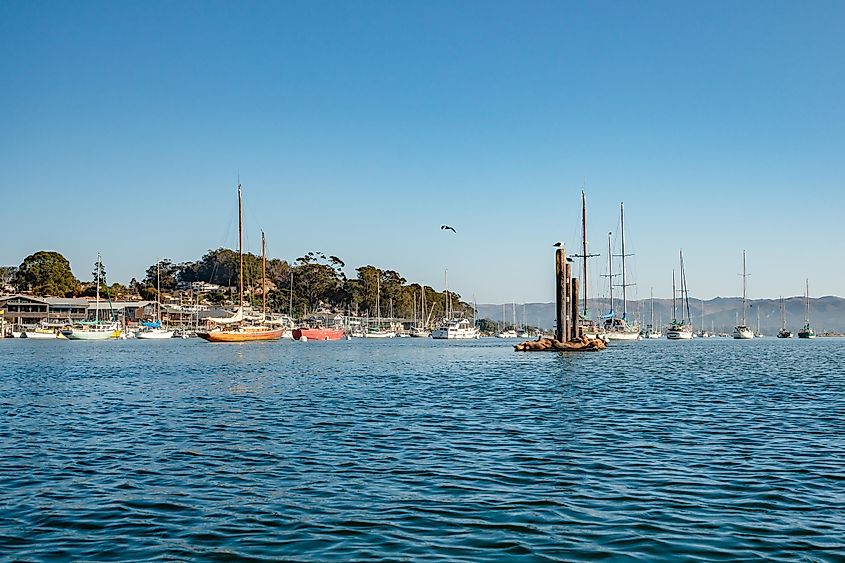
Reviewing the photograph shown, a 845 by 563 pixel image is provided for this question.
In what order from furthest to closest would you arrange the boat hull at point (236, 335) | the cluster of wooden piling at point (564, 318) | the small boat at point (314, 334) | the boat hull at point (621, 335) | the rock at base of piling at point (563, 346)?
1. the small boat at point (314, 334)
2. the boat hull at point (621, 335)
3. the boat hull at point (236, 335)
4. the rock at base of piling at point (563, 346)
5. the cluster of wooden piling at point (564, 318)

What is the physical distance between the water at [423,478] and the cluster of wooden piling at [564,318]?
3749cm

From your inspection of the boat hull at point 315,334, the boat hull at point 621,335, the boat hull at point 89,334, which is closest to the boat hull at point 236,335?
the boat hull at point 315,334

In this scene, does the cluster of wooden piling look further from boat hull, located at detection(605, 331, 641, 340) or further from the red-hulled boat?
the red-hulled boat

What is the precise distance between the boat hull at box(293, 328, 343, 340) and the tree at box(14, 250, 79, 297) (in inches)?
2717

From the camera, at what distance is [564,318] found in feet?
239

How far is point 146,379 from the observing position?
1754 inches

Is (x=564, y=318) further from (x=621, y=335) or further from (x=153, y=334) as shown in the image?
(x=153, y=334)

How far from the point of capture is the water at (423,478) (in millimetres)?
11391

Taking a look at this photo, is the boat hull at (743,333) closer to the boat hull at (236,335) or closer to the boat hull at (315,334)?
the boat hull at (315,334)

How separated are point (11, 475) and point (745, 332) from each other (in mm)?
193218

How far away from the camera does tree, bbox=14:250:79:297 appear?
613 ft

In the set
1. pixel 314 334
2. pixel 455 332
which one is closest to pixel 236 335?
pixel 314 334

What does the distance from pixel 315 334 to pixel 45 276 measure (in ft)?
246

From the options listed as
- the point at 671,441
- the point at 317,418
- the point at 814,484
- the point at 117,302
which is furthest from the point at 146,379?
the point at 117,302
